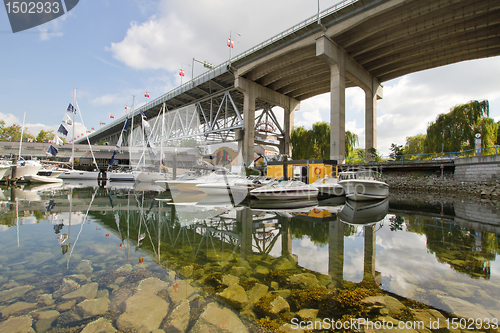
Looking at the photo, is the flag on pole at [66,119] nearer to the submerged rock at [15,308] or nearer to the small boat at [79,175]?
the small boat at [79,175]

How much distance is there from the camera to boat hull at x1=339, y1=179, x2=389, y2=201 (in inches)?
506

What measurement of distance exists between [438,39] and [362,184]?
18654mm

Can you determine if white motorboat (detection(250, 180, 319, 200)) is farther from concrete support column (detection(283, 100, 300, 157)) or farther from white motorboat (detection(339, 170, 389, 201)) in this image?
concrete support column (detection(283, 100, 300, 157))

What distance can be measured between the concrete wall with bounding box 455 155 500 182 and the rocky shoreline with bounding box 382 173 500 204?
0.42 metres

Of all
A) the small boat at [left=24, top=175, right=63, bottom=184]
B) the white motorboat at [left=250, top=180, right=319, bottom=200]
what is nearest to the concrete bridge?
the white motorboat at [left=250, top=180, right=319, bottom=200]

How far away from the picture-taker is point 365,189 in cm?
1320

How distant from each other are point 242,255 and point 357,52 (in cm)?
2591

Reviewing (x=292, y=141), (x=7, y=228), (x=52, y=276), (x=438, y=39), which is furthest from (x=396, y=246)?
(x=292, y=141)

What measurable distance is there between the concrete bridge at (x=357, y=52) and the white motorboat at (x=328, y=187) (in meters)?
7.49

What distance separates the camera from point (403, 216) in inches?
380

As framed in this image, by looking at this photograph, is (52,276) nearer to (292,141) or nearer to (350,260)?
(350,260)

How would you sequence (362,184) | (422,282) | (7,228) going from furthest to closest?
(362,184) → (7,228) → (422,282)

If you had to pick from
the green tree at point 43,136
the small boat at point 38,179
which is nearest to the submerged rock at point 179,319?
the small boat at point 38,179

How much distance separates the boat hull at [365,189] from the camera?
12844mm
